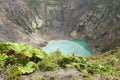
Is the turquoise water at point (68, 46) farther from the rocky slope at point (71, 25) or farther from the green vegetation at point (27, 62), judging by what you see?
the green vegetation at point (27, 62)

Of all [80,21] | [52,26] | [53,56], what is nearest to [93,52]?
[80,21]

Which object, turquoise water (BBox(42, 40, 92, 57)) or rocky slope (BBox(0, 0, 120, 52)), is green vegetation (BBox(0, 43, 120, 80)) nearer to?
rocky slope (BBox(0, 0, 120, 52))

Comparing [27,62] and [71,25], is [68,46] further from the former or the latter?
[27,62]

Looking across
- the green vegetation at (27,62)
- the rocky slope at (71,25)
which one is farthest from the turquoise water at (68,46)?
the green vegetation at (27,62)

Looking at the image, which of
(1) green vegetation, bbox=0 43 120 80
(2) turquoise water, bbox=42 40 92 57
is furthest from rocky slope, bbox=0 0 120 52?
(1) green vegetation, bbox=0 43 120 80

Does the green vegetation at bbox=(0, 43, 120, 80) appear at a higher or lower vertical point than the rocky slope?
lower

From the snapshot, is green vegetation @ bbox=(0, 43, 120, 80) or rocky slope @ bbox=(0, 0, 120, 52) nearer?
green vegetation @ bbox=(0, 43, 120, 80)
